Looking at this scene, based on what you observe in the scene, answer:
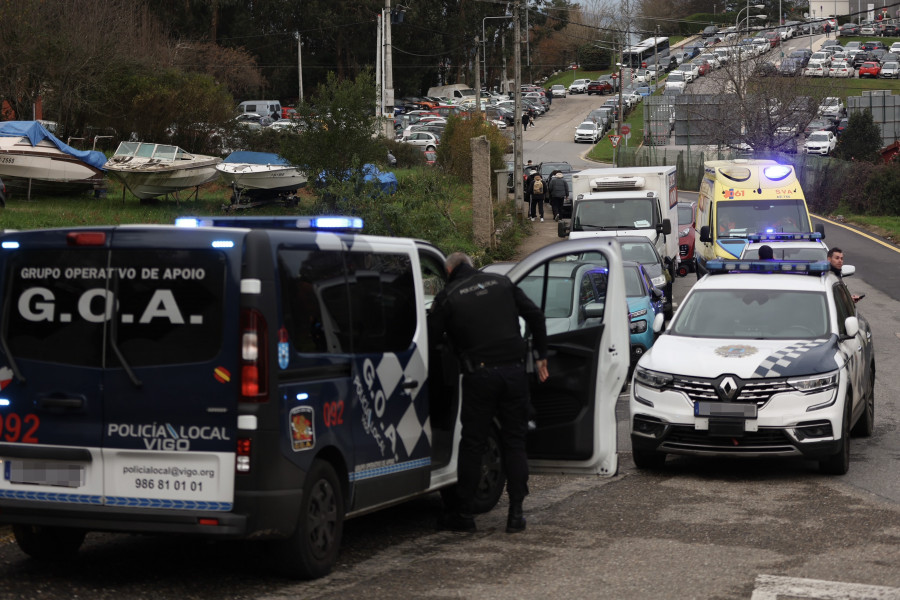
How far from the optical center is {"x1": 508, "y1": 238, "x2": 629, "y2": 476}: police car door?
316 inches

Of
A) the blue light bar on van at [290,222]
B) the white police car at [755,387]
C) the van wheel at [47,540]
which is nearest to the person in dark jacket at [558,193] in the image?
the white police car at [755,387]

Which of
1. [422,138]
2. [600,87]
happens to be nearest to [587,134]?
[422,138]

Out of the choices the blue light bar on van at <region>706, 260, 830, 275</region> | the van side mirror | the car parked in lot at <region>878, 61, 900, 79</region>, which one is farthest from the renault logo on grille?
the car parked in lot at <region>878, 61, 900, 79</region>

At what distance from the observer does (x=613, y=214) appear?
84.5ft

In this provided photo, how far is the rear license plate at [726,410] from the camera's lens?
9.85 m

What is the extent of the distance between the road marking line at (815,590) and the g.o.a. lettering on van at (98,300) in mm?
3366

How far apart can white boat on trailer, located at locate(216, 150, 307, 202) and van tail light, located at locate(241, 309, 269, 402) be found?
28.0m

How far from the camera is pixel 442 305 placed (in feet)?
24.9

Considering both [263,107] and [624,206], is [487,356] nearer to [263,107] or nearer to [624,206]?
[624,206]

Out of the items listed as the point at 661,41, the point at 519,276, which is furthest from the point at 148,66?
the point at 661,41

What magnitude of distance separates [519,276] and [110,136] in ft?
121

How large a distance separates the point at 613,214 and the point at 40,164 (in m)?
15.0

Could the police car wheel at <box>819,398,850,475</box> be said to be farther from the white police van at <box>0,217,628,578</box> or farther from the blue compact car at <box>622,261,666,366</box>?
the blue compact car at <box>622,261,666,366</box>

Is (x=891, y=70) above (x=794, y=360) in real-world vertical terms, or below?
above
